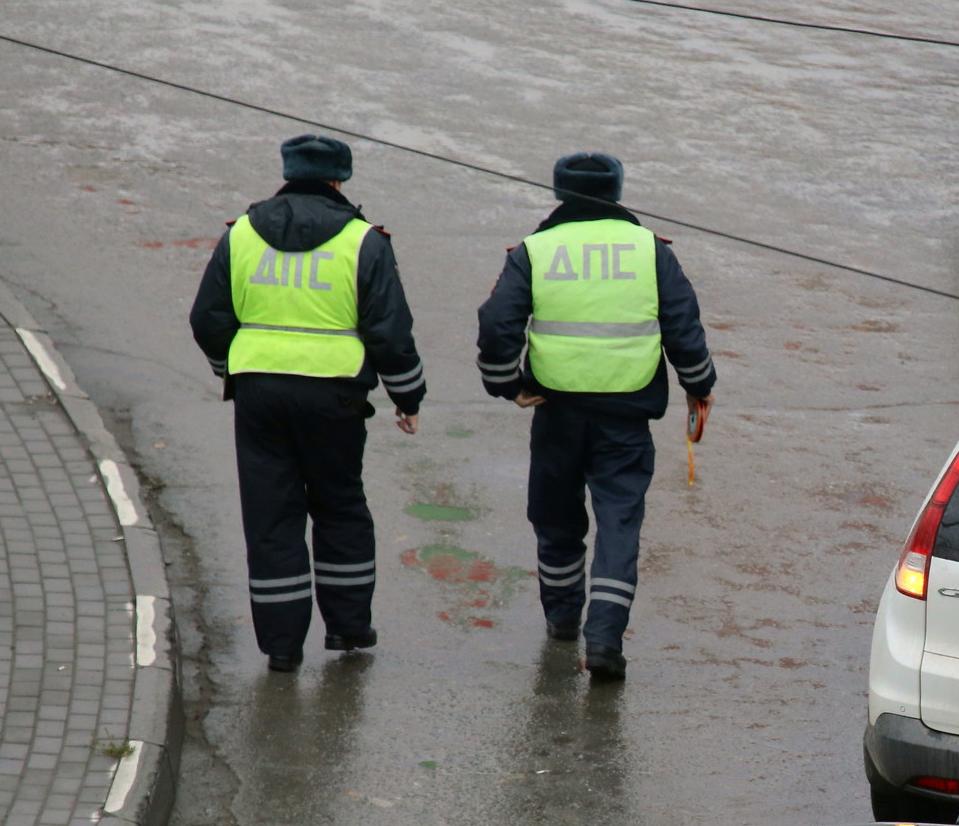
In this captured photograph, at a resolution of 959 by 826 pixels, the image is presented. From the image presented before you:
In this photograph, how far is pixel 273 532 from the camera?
6.65 meters

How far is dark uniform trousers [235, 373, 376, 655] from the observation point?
652cm

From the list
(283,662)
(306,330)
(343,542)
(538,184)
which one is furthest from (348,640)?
(538,184)

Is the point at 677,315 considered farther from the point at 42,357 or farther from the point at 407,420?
the point at 42,357

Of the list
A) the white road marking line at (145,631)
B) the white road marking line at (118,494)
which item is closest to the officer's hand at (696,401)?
the white road marking line at (145,631)

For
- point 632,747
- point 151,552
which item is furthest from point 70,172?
point 632,747

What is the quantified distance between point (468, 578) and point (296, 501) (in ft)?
3.93

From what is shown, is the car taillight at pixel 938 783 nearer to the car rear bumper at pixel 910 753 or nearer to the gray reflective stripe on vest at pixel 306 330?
the car rear bumper at pixel 910 753

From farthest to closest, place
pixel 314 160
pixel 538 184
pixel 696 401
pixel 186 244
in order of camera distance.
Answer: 1. pixel 186 244
2. pixel 538 184
3. pixel 696 401
4. pixel 314 160

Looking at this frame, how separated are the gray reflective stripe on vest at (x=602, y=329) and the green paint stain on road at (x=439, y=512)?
173 cm

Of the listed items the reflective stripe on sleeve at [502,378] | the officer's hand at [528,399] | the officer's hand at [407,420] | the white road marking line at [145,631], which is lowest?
the white road marking line at [145,631]

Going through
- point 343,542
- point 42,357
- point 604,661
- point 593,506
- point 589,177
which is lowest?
point 42,357

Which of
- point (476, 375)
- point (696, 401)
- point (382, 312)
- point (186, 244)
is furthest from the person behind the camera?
point (186, 244)

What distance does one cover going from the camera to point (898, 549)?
8125 mm

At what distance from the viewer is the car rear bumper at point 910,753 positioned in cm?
509
